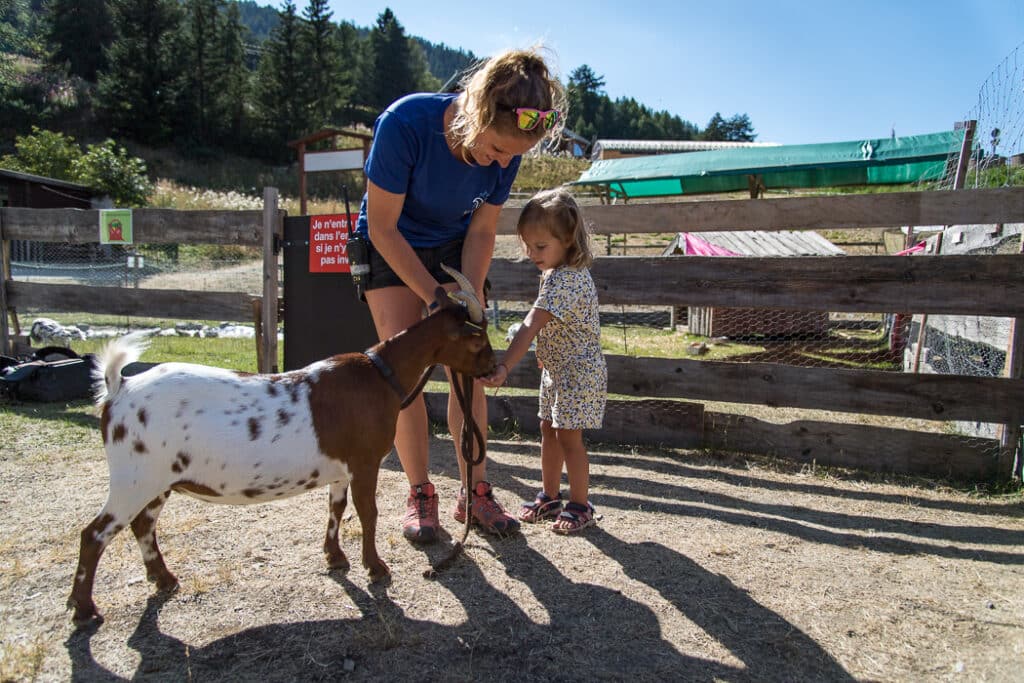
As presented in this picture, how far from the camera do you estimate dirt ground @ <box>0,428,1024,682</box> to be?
2424mm

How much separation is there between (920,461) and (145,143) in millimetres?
63866

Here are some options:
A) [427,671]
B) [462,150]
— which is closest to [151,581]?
[427,671]

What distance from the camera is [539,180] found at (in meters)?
42.8

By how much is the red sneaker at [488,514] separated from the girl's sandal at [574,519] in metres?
0.24

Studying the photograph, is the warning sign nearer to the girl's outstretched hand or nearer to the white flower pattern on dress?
the white flower pattern on dress

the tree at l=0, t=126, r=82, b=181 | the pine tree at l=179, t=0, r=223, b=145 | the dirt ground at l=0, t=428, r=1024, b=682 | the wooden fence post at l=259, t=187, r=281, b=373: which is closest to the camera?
the dirt ground at l=0, t=428, r=1024, b=682

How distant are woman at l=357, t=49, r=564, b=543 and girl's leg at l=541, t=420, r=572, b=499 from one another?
0.38 metres

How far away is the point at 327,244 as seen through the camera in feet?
19.7

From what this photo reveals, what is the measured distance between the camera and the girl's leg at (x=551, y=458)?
12.4 ft

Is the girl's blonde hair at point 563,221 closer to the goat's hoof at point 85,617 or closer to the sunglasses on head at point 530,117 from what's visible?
the sunglasses on head at point 530,117

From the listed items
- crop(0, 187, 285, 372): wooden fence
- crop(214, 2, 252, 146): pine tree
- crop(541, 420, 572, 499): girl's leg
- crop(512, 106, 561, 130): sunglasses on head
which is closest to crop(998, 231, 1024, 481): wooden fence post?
crop(541, 420, 572, 499): girl's leg

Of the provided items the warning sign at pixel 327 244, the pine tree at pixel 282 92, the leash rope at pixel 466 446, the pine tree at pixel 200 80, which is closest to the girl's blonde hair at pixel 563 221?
the leash rope at pixel 466 446

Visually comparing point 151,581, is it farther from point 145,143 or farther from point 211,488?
point 145,143

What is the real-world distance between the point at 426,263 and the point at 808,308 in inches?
122
